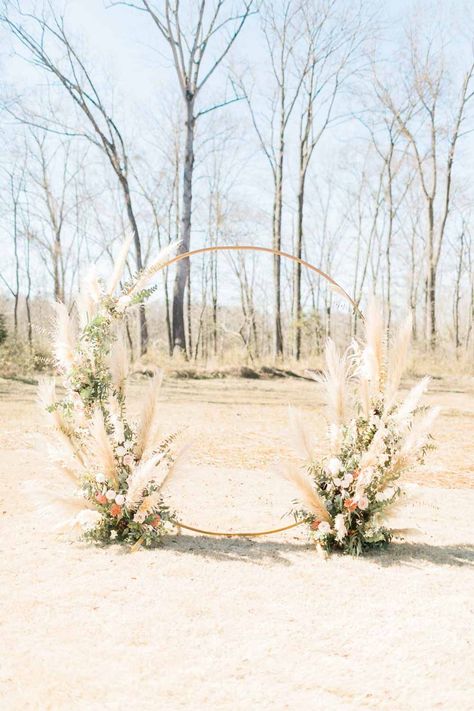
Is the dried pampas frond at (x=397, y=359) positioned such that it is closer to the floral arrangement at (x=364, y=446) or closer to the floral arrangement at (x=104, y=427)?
the floral arrangement at (x=364, y=446)

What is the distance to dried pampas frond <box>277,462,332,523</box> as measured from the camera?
4.16 metres

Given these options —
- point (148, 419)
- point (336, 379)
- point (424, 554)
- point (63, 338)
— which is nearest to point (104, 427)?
point (148, 419)

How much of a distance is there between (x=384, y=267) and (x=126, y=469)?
34.8 metres

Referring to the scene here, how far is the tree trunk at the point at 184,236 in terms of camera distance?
1772cm

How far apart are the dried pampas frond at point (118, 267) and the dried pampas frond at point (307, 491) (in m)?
1.69

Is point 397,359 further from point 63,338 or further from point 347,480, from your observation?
point 63,338

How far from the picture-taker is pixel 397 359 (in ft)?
13.5

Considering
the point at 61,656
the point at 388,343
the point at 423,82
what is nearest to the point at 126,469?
the point at 61,656

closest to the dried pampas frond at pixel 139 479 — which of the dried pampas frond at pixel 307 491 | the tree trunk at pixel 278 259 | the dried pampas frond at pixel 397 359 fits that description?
the dried pampas frond at pixel 307 491

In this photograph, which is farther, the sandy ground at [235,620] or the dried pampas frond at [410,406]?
the dried pampas frond at [410,406]

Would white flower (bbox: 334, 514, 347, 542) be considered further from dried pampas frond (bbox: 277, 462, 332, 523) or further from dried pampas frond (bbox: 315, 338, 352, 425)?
dried pampas frond (bbox: 315, 338, 352, 425)

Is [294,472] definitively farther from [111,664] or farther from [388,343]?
[111,664]

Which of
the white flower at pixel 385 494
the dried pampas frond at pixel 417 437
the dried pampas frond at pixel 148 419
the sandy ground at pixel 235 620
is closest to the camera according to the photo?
the sandy ground at pixel 235 620

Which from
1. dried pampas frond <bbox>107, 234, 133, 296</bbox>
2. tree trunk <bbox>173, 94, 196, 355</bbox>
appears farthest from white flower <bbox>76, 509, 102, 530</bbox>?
tree trunk <bbox>173, 94, 196, 355</bbox>
